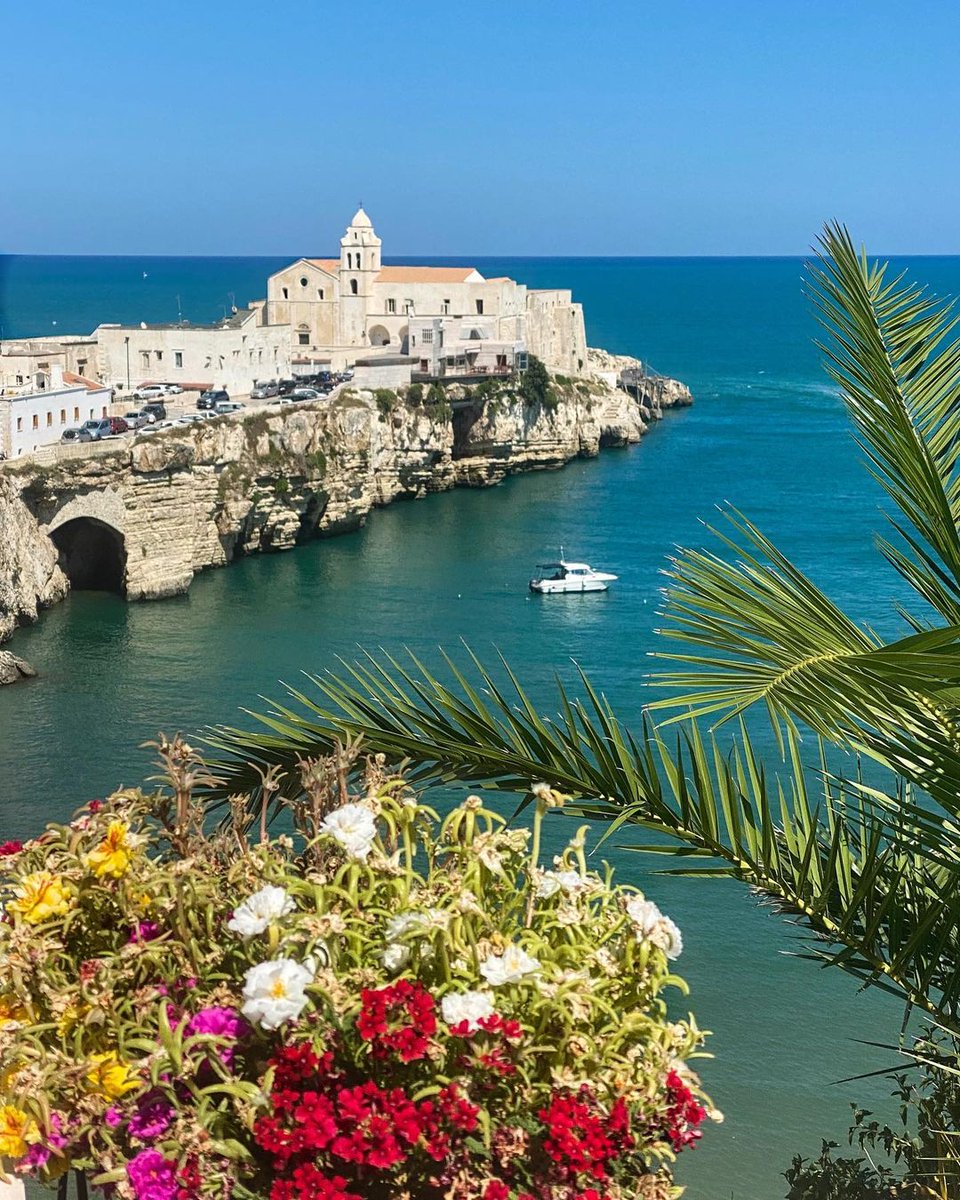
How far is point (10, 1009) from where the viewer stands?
3.27m

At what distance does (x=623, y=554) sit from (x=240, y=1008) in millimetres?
31623

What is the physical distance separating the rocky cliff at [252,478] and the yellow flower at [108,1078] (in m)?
24.5

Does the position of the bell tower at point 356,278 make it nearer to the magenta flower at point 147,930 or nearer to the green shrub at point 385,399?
the green shrub at point 385,399

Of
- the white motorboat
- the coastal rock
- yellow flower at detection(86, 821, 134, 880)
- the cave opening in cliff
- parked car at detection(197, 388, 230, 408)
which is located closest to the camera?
yellow flower at detection(86, 821, 134, 880)

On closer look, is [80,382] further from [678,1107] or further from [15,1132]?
[678,1107]

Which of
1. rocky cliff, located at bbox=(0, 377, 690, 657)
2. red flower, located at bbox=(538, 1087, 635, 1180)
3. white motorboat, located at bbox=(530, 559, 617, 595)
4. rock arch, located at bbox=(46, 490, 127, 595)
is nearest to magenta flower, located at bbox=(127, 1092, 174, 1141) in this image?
red flower, located at bbox=(538, 1087, 635, 1180)

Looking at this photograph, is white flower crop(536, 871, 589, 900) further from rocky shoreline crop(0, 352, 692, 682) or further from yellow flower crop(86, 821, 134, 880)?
rocky shoreline crop(0, 352, 692, 682)

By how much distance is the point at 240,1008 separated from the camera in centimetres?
306

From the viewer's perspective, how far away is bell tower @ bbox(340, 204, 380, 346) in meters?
51.2

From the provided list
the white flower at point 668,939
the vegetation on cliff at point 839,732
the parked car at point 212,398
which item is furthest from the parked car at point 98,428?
the white flower at point 668,939

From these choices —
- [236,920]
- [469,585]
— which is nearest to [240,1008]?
[236,920]

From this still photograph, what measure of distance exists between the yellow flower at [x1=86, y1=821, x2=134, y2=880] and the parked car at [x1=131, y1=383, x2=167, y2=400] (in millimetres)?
37394

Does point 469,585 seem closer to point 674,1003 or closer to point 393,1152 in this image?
point 674,1003

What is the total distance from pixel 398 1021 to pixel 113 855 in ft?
2.60
